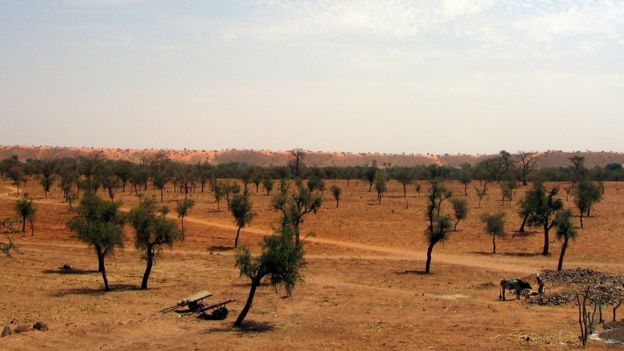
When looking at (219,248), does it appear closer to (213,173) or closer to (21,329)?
(21,329)

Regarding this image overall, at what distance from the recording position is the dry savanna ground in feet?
91.1

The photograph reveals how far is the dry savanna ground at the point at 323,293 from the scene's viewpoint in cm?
2778

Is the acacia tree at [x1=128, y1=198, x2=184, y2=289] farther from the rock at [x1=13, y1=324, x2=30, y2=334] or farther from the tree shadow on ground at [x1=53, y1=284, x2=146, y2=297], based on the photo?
the rock at [x1=13, y1=324, x2=30, y2=334]

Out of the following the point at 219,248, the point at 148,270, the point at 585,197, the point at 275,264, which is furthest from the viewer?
the point at 585,197

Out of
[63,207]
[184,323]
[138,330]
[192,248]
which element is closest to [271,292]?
[184,323]

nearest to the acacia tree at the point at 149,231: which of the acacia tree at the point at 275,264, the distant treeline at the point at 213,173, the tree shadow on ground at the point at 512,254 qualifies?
the acacia tree at the point at 275,264

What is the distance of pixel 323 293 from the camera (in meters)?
39.9

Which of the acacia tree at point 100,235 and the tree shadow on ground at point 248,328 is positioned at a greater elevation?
the acacia tree at point 100,235

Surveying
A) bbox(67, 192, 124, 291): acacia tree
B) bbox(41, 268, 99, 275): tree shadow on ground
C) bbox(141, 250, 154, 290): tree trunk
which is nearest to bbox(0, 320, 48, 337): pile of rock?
bbox(67, 192, 124, 291): acacia tree

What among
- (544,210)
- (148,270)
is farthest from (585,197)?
(148,270)

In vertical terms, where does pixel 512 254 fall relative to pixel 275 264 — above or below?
below

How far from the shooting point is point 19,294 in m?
36.7

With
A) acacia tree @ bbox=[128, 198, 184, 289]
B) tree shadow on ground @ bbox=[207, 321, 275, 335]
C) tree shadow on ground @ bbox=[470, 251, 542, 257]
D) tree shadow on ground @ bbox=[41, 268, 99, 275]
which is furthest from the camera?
tree shadow on ground @ bbox=[470, 251, 542, 257]

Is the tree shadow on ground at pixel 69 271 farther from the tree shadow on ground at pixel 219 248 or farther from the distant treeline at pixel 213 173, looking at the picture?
the distant treeline at pixel 213 173
